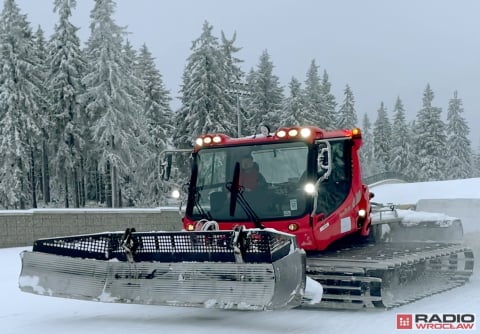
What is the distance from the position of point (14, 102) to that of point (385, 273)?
3751 cm

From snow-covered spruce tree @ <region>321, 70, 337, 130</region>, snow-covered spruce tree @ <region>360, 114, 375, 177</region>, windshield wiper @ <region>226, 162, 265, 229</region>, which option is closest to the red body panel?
windshield wiper @ <region>226, 162, 265, 229</region>

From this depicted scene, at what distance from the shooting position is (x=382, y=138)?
3664 inches

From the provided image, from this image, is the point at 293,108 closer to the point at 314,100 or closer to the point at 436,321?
the point at 314,100

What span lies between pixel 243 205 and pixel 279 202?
0.51 m

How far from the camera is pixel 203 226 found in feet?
→ 29.9

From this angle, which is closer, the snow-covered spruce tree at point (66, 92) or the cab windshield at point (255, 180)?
the cab windshield at point (255, 180)

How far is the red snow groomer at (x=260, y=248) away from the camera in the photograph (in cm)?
728

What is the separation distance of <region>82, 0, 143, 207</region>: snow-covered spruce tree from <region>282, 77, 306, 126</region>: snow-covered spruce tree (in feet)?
42.9

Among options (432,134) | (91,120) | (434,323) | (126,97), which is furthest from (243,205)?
(432,134)

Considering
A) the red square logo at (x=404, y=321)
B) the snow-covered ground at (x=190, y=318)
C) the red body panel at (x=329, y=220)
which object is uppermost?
the red body panel at (x=329, y=220)

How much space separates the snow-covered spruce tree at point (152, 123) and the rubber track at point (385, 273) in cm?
3757

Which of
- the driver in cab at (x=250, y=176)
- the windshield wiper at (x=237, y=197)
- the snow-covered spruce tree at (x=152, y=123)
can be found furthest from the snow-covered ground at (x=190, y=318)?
the snow-covered spruce tree at (x=152, y=123)

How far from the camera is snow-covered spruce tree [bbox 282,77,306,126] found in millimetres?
52375

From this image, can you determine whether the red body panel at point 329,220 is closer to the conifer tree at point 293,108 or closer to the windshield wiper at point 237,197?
the windshield wiper at point 237,197
